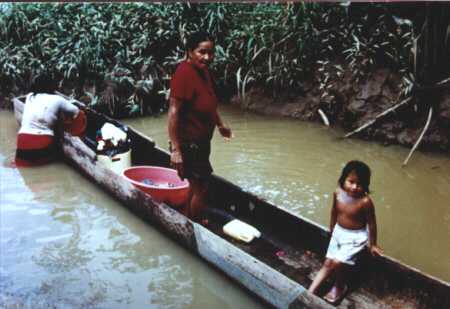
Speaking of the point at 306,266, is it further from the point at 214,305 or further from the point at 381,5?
the point at 381,5

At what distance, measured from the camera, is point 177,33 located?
8344mm

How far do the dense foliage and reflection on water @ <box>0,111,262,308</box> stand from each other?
2.95 m

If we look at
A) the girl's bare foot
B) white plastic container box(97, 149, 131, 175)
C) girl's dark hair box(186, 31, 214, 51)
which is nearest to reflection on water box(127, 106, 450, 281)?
the girl's bare foot

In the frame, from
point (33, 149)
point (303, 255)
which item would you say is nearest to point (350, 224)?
point (303, 255)

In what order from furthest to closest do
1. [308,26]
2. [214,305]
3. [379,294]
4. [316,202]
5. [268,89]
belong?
[268,89] < [308,26] < [316,202] < [214,305] < [379,294]

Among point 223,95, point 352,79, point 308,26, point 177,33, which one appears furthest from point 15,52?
point 352,79

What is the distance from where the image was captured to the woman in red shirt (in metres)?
3.35

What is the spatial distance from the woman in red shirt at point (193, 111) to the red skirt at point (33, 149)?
8.68ft

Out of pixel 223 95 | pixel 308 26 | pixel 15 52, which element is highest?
pixel 308 26

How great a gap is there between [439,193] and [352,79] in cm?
240

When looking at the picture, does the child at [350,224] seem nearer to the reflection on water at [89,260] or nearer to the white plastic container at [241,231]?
the reflection on water at [89,260]

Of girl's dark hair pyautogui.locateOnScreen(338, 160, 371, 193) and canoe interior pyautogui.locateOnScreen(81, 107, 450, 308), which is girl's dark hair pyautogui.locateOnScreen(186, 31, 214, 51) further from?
canoe interior pyautogui.locateOnScreen(81, 107, 450, 308)

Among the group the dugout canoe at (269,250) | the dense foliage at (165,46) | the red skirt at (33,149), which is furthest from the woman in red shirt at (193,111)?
the dense foliage at (165,46)

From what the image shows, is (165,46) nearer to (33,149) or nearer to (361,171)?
(33,149)
